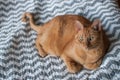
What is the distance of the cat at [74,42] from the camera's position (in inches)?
44.0

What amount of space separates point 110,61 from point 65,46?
241 mm

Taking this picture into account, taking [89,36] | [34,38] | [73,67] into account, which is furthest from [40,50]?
[89,36]

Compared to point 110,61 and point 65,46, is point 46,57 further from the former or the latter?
point 110,61

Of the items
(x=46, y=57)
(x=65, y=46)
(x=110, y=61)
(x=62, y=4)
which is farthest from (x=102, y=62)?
(x=62, y=4)

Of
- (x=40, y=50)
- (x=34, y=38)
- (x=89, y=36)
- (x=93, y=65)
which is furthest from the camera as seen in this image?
(x=34, y=38)

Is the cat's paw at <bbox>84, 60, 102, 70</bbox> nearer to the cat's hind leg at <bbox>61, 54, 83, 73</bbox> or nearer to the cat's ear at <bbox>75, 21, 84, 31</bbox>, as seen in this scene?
the cat's hind leg at <bbox>61, 54, 83, 73</bbox>

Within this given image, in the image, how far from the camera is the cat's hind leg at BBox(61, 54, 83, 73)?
1.22 meters

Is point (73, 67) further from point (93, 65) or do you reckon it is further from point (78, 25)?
point (78, 25)

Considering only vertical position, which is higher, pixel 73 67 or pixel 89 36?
pixel 89 36

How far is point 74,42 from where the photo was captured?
3.88 feet

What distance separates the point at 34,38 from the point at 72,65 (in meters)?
0.36

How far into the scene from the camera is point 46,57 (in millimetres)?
1346

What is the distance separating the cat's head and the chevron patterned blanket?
0.52 ft

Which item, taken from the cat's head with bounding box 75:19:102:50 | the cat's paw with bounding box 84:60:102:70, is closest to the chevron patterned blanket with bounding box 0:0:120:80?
the cat's paw with bounding box 84:60:102:70
